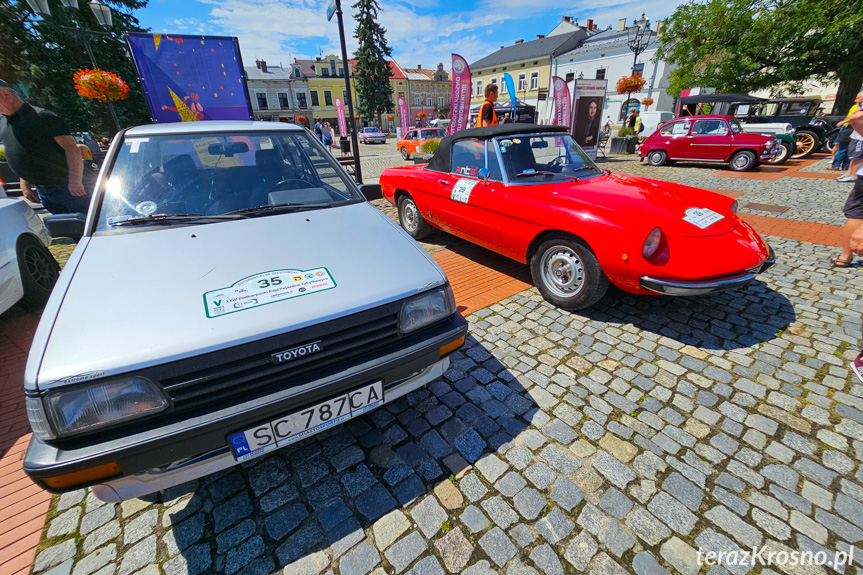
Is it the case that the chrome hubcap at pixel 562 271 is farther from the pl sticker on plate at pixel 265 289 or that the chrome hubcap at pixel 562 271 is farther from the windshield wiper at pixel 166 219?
the windshield wiper at pixel 166 219

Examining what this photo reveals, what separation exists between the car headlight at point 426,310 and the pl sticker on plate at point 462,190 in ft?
7.86

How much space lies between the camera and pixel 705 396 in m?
2.40

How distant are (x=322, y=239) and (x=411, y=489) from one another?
1484 millimetres

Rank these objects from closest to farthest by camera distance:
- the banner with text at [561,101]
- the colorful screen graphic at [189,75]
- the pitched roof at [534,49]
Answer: the colorful screen graphic at [189,75]
the banner with text at [561,101]
the pitched roof at [534,49]

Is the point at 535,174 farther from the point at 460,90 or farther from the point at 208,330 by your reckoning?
the point at 460,90

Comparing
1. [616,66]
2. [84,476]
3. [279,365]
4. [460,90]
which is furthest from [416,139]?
[616,66]

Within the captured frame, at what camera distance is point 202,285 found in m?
1.65

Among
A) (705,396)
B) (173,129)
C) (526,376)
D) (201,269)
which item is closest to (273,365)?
(201,269)

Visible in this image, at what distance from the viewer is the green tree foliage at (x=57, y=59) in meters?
19.1

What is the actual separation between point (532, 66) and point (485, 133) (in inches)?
1905

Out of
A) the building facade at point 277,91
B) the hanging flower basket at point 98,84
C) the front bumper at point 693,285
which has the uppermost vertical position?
the building facade at point 277,91

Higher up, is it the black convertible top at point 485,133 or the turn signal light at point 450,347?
the black convertible top at point 485,133

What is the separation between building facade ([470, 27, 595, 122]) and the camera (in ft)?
134

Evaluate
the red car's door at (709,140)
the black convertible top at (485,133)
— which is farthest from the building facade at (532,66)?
the black convertible top at (485,133)
